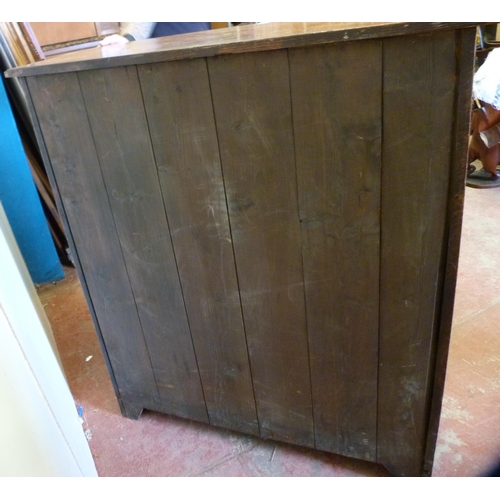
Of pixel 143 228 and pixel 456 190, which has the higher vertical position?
pixel 456 190

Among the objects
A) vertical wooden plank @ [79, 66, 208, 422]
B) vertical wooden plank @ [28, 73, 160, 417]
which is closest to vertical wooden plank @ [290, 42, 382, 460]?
vertical wooden plank @ [79, 66, 208, 422]

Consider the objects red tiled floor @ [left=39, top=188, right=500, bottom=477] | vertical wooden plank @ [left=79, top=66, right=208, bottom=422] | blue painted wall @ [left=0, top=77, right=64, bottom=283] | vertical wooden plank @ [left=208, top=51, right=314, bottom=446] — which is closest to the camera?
vertical wooden plank @ [left=208, top=51, right=314, bottom=446]

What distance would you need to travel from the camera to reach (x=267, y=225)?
100 centimetres

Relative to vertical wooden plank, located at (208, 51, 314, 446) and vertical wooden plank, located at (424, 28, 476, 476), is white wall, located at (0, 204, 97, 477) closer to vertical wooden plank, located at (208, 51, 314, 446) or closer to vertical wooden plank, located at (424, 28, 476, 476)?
vertical wooden plank, located at (208, 51, 314, 446)

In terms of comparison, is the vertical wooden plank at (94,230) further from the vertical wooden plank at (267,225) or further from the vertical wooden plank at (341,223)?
the vertical wooden plank at (341,223)

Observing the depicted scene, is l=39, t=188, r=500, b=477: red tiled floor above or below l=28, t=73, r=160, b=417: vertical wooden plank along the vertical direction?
below

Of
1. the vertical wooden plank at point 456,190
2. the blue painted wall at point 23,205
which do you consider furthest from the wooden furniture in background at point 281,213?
the blue painted wall at point 23,205

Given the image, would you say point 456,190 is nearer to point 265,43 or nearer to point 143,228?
point 265,43

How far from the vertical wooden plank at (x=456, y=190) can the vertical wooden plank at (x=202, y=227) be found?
0.48m

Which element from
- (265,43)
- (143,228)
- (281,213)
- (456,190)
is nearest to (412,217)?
(456,190)

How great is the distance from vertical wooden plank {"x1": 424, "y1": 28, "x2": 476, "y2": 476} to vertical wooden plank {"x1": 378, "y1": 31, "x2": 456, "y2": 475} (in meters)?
0.01

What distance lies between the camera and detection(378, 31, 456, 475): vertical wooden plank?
2.49ft

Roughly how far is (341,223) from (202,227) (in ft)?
1.13
